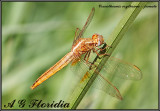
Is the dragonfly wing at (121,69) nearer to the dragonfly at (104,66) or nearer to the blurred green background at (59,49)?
the dragonfly at (104,66)

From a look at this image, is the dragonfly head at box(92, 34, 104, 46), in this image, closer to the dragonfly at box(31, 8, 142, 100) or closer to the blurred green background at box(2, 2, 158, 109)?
the dragonfly at box(31, 8, 142, 100)

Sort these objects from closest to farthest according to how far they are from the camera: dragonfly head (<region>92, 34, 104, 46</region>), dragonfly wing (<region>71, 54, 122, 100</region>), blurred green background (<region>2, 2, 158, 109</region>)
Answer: dragonfly wing (<region>71, 54, 122, 100</region>) < dragonfly head (<region>92, 34, 104, 46</region>) < blurred green background (<region>2, 2, 158, 109</region>)

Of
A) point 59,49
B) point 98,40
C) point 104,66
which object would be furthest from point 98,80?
point 59,49

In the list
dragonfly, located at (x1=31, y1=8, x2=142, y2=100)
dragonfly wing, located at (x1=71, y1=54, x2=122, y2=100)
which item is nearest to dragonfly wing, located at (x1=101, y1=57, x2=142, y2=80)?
dragonfly, located at (x1=31, y1=8, x2=142, y2=100)

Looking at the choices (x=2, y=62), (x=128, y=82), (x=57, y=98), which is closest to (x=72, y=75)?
(x=57, y=98)

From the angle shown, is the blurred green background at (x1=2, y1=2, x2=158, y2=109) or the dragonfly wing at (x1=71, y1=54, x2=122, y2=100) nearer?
the dragonfly wing at (x1=71, y1=54, x2=122, y2=100)

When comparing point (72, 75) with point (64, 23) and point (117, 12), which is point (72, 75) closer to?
point (64, 23)

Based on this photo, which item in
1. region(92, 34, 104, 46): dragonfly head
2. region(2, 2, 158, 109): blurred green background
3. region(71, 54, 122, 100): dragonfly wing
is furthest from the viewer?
region(2, 2, 158, 109): blurred green background
